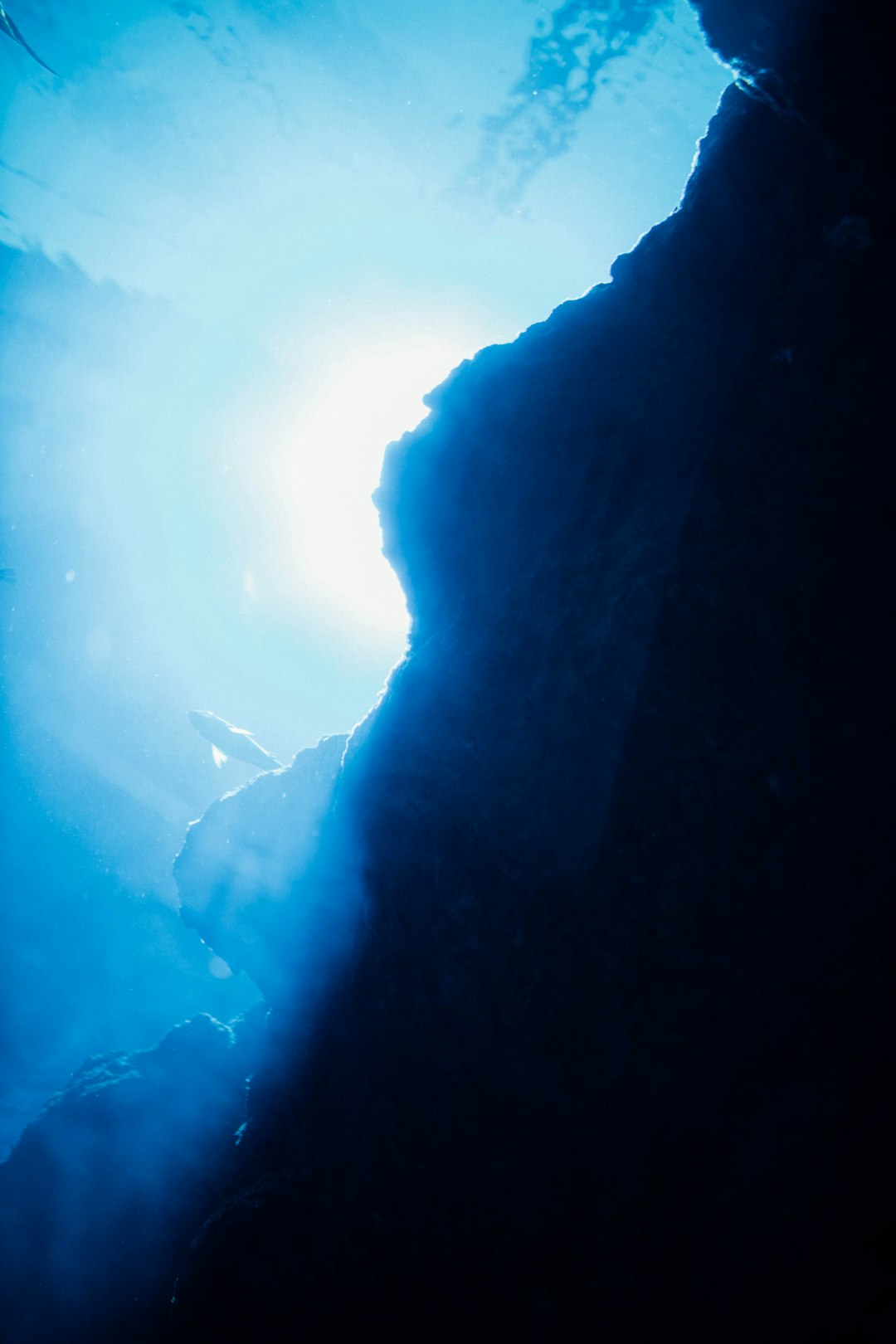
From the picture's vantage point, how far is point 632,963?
364cm

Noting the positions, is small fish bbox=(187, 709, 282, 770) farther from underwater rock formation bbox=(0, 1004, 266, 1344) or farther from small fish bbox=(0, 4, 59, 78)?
small fish bbox=(0, 4, 59, 78)

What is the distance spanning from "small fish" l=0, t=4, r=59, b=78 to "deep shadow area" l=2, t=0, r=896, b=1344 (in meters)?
15.8

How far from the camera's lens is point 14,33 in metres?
11.1

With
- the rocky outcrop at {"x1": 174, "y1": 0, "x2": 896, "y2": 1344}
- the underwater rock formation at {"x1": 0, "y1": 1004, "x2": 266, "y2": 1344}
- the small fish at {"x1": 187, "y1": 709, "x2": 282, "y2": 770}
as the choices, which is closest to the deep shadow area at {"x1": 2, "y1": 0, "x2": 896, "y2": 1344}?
the rocky outcrop at {"x1": 174, "y1": 0, "x2": 896, "y2": 1344}

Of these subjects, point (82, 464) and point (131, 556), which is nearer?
point (82, 464)

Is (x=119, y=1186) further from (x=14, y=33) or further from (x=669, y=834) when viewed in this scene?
(x=14, y=33)

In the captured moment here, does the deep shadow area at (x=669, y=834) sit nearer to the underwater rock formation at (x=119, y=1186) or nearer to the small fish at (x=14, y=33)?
the underwater rock formation at (x=119, y=1186)

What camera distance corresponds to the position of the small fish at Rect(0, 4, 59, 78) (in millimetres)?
10891

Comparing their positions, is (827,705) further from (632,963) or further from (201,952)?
(201,952)

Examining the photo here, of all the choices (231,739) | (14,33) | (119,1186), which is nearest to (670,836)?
(119,1186)

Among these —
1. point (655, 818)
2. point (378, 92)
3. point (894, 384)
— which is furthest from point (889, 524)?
point (378, 92)

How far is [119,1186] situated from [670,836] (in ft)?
47.2

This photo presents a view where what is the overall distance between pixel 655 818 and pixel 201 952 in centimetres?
3386

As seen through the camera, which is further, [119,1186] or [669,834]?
[119,1186]
